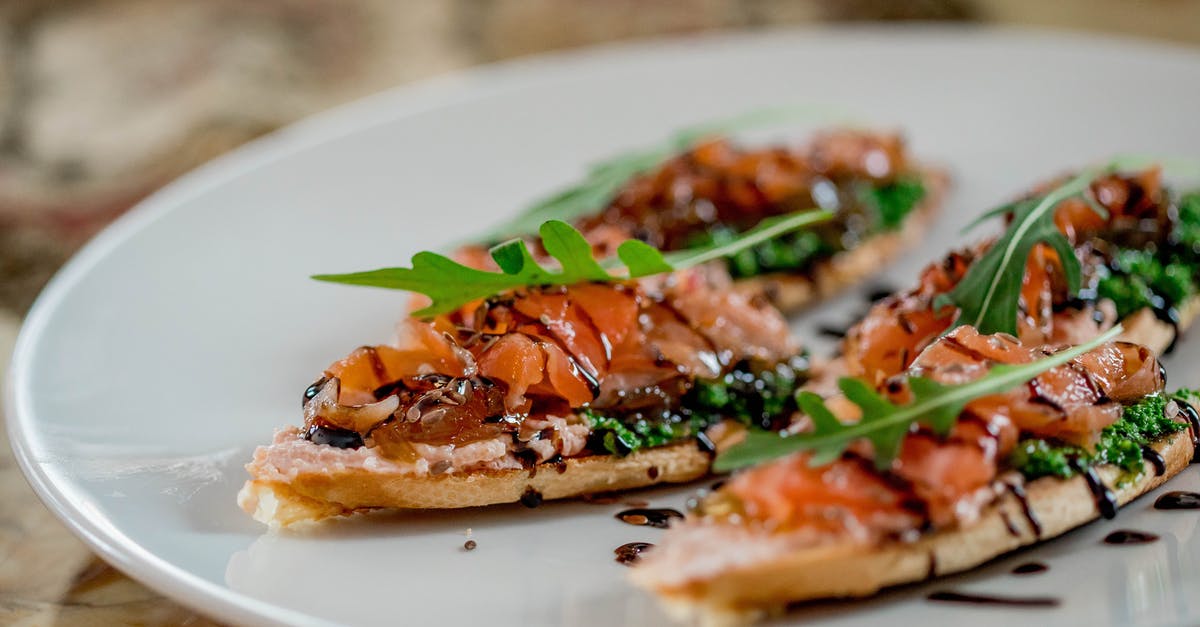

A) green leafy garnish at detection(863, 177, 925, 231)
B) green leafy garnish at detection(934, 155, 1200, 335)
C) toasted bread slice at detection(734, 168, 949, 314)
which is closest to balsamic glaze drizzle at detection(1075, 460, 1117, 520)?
green leafy garnish at detection(934, 155, 1200, 335)

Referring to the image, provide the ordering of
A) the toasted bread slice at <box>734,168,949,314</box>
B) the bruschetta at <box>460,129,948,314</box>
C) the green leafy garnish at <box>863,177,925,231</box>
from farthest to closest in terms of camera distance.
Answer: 1. the green leafy garnish at <box>863,177,925,231</box>
2. the bruschetta at <box>460,129,948,314</box>
3. the toasted bread slice at <box>734,168,949,314</box>

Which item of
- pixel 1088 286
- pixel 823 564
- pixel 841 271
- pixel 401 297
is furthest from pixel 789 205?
pixel 823 564

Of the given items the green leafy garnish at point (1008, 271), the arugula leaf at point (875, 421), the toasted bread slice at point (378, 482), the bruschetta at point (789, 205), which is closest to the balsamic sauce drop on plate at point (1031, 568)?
the arugula leaf at point (875, 421)

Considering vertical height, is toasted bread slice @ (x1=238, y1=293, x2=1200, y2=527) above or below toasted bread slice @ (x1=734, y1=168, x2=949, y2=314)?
below

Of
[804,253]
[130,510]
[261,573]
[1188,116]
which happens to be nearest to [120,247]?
[130,510]

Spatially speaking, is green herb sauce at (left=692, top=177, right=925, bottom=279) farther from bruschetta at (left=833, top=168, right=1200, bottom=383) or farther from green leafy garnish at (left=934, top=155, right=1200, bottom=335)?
green leafy garnish at (left=934, top=155, right=1200, bottom=335)

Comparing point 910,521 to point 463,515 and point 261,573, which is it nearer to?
point 463,515
